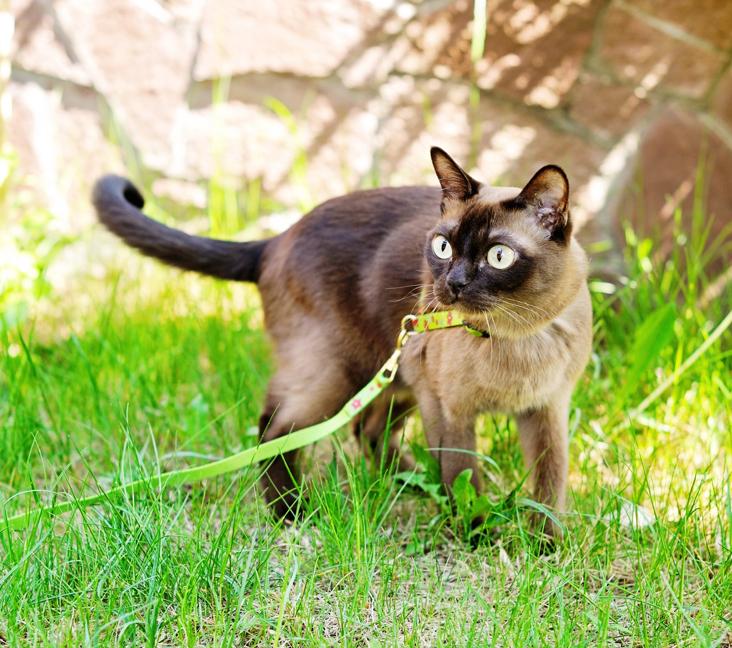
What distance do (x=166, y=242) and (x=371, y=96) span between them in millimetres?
1737

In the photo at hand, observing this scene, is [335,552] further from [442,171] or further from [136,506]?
[442,171]

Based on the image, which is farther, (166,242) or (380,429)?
(380,429)

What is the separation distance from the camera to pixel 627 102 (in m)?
3.82

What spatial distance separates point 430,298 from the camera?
2162 mm

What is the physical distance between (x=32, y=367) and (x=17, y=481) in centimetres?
36

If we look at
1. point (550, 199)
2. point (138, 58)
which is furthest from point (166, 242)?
point (138, 58)

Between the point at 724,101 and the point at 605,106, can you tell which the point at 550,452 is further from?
the point at 724,101

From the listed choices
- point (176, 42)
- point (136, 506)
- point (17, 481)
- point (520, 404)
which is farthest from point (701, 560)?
point (176, 42)

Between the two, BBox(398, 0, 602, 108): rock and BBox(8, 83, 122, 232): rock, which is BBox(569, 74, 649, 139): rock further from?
BBox(8, 83, 122, 232): rock

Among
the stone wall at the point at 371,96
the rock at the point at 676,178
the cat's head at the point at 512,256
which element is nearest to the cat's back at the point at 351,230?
the cat's head at the point at 512,256

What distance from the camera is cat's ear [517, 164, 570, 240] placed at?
188cm

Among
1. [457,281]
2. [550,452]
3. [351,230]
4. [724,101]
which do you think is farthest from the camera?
[724,101]

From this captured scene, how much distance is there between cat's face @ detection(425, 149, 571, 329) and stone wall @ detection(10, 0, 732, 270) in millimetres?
1879

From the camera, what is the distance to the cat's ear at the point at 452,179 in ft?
6.68
